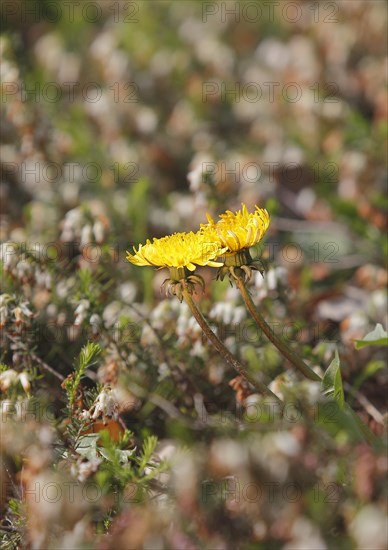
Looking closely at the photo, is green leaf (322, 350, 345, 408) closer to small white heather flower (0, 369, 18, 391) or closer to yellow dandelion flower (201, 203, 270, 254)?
yellow dandelion flower (201, 203, 270, 254)

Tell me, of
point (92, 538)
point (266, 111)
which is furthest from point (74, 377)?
point (266, 111)

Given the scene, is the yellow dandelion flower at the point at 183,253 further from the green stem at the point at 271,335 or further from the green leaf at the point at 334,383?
the green leaf at the point at 334,383

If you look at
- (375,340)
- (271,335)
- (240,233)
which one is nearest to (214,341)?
(271,335)

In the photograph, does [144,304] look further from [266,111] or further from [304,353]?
[266,111]

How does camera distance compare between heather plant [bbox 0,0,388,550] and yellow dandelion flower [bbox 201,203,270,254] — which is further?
yellow dandelion flower [bbox 201,203,270,254]

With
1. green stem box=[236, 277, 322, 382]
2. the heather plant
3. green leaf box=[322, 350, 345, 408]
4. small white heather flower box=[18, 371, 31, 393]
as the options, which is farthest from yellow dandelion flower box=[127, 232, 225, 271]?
small white heather flower box=[18, 371, 31, 393]

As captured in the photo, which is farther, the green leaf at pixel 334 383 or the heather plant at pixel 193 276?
the green leaf at pixel 334 383

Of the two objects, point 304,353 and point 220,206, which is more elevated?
point 220,206

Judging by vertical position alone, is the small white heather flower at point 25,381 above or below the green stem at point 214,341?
below

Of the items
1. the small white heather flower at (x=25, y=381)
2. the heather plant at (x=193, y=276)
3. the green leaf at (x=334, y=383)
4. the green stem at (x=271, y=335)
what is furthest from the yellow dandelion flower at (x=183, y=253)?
the small white heather flower at (x=25, y=381)
